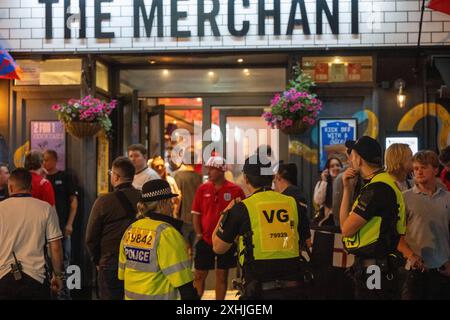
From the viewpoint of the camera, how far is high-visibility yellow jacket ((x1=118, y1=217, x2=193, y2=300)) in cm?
432

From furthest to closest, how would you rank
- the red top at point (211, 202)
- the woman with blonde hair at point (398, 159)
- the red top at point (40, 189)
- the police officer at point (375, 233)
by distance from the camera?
the red top at point (211, 202) → the red top at point (40, 189) → the woman with blonde hair at point (398, 159) → the police officer at point (375, 233)

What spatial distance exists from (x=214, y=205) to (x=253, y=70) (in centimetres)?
293

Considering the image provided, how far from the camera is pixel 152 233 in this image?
4395mm

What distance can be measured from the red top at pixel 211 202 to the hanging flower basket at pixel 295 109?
1213 mm

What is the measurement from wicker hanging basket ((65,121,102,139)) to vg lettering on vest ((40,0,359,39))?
1.36 m

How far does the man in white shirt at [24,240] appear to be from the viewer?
5.49m

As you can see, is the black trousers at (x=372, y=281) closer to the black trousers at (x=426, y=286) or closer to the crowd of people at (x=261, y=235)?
the crowd of people at (x=261, y=235)

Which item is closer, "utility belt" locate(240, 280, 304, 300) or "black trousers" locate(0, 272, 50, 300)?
"utility belt" locate(240, 280, 304, 300)

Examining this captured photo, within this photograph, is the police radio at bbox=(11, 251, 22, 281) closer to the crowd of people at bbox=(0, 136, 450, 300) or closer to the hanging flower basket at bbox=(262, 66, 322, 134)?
the crowd of people at bbox=(0, 136, 450, 300)

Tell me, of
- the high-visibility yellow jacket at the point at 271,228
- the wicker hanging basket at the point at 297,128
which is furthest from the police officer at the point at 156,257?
the wicker hanging basket at the point at 297,128

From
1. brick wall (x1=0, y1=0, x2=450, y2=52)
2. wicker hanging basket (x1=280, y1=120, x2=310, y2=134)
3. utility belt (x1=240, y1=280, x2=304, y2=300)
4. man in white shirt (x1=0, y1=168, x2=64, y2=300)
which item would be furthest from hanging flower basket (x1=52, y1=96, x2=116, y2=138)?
utility belt (x1=240, y1=280, x2=304, y2=300)

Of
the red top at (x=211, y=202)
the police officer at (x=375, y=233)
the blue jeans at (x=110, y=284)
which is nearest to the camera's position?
the police officer at (x=375, y=233)

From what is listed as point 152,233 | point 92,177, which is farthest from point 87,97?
point 152,233

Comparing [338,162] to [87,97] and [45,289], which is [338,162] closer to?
[87,97]
